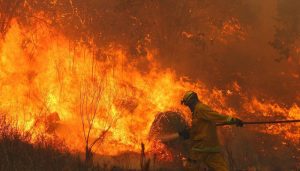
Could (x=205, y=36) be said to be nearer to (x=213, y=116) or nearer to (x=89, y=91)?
(x=89, y=91)

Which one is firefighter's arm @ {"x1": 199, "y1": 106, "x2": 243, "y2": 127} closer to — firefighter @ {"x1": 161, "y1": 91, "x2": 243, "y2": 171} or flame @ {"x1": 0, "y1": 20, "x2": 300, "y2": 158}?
firefighter @ {"x1": 161, "y1": 91, "x2": 243, "y2": 171}

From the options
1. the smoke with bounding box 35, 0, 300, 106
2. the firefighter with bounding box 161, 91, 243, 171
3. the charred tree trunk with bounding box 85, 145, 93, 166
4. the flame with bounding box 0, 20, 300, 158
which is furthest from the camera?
the smoke with bounding box 35, 0, 300, 106

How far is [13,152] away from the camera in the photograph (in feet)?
38.2

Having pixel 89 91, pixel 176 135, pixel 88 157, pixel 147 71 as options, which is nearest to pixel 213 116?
pixel 176 135

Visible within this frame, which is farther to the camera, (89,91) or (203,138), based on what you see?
(89,91)

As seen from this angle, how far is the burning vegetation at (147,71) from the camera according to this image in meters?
18.2

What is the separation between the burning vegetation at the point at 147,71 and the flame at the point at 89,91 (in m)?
0.05

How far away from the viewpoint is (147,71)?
21.6m

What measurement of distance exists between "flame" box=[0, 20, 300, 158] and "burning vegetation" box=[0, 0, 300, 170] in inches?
1.9

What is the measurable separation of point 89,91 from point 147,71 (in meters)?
3.11

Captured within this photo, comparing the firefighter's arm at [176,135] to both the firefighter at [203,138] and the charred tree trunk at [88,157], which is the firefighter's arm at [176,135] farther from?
the charred tree trunk at [88,157]

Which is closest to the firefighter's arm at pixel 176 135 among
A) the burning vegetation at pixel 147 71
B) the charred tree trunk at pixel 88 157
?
the charred tree trunk at pixel 88 157

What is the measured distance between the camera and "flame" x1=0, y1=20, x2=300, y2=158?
18.5 meters

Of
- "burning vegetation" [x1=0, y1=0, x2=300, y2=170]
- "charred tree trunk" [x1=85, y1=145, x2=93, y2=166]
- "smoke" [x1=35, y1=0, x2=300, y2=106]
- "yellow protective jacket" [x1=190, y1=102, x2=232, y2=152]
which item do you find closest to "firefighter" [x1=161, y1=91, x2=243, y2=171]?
"yellow protective jacket" [x1=190, y1=102, x2=232, y2=152]
